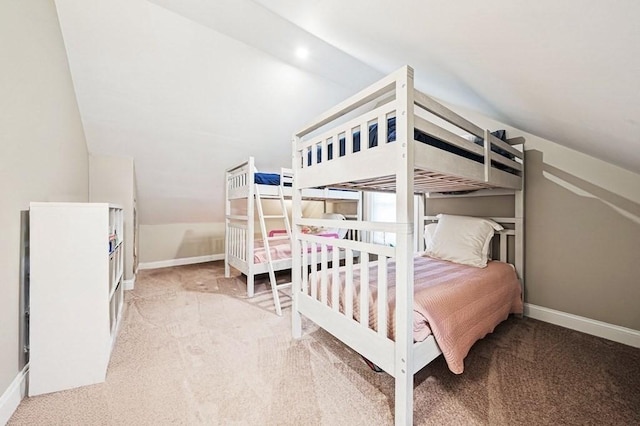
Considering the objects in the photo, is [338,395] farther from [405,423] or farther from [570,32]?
[570,32]

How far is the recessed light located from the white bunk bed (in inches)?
50.0

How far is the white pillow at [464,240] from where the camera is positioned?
2.23 m

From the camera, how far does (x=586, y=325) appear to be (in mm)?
2062

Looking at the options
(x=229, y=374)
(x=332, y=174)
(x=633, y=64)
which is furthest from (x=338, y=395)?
(x=633, y=64)

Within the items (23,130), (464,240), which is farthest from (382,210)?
(23,130)

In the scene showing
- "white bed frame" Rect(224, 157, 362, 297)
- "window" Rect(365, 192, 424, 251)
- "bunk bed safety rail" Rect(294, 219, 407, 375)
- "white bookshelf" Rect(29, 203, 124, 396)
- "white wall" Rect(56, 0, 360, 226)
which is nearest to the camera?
"bunk bed safety rail" Rect(294, 219, 407, 375)

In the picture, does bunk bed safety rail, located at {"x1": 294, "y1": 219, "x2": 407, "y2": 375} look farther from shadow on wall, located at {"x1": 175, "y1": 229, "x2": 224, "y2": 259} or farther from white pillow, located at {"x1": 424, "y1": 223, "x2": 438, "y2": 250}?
shadow on wall, located at {"x1": 175, "y1": 229, "x2": 224, "y2": 259}

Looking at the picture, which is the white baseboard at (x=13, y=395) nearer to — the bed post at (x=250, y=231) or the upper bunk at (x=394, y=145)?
the bed post at (x=250, y=231)

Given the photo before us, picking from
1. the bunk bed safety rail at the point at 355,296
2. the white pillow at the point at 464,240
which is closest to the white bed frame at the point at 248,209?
the bunk bed safety rail at the point at 355,296

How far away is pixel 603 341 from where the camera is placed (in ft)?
6.31

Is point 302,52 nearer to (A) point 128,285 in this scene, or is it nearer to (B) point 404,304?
(B) point 404,304

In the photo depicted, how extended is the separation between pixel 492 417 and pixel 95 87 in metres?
3.97

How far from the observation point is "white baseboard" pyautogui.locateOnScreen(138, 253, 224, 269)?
4.40m

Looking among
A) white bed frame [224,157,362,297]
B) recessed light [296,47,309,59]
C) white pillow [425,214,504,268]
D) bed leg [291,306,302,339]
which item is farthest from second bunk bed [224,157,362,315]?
recessed light [296,47,309,59]
